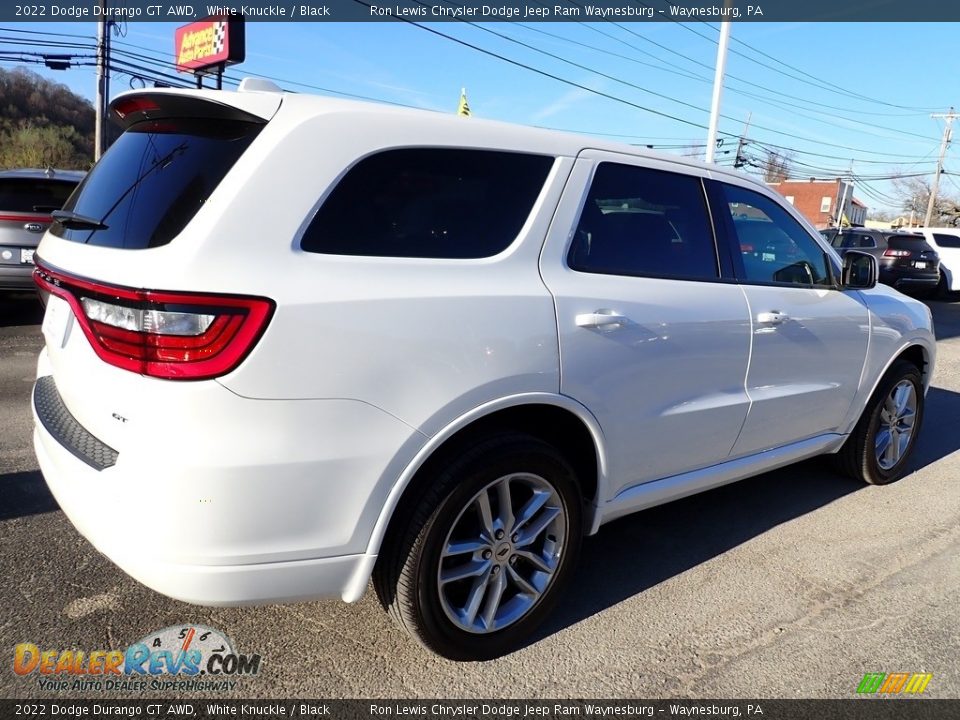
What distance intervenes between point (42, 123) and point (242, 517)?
167ft

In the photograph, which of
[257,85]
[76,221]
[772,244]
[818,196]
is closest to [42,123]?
[76,221]

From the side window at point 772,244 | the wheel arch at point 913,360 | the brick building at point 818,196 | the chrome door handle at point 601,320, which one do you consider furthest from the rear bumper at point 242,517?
the brick building at point 818,196

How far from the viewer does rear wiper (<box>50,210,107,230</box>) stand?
2.31 metres

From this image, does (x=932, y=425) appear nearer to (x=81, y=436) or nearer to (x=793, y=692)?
(x=793, y=692)

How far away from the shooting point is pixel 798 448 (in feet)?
12.4

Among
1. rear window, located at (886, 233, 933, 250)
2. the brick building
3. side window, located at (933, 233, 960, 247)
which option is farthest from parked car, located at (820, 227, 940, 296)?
the brick building

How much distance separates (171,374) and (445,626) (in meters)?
1.21

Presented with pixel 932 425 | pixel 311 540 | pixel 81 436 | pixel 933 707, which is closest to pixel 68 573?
pixel 81 436

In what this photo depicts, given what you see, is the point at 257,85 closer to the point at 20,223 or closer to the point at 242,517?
the point at 242,517

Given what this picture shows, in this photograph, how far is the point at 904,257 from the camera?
17.2 m

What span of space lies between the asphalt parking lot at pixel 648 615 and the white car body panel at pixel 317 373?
22 centimetres

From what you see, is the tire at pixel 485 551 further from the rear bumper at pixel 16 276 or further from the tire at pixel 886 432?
the rear bumper at pixel 16 276

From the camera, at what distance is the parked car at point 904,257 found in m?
17.2

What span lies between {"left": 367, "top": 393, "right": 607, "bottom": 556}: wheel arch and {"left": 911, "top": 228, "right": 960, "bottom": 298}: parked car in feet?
61.3
